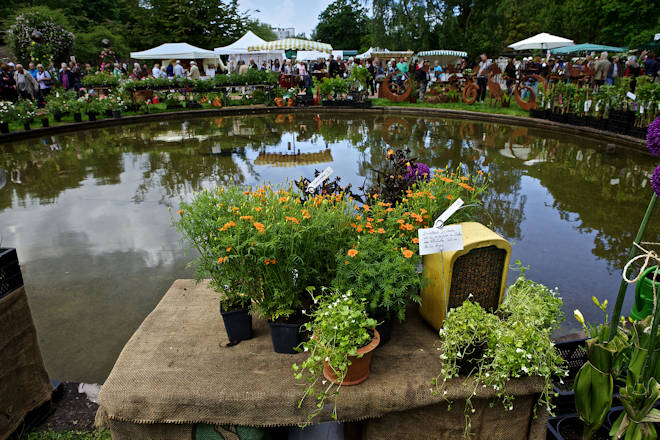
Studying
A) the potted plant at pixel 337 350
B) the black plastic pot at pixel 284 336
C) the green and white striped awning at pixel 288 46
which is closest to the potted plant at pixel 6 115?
the green and white striped awning at pixel 288 46

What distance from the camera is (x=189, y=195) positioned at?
665 cm

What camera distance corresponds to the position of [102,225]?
5586mm

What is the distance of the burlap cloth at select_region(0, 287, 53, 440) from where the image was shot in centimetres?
231

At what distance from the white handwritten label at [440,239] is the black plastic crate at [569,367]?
859 millimetres

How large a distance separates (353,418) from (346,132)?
10.3 metres

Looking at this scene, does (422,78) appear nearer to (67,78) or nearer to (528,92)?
(528,92)

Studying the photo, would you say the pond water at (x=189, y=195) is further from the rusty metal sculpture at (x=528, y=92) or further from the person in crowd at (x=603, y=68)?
the person in crowd at (x=603, y=68)

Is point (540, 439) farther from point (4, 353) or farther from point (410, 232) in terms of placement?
point (4, 353)

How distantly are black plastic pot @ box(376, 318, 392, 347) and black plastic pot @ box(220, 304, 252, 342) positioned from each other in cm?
73

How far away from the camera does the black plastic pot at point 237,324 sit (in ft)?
7.79

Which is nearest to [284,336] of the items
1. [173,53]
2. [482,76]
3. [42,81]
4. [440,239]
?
[440,239]

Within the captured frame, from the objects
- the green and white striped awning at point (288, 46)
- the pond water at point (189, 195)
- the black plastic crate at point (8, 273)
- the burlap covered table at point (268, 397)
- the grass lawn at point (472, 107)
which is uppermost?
the green and white striped awning at point (288, 46)

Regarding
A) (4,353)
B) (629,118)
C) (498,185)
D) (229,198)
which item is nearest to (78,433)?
(4,353)

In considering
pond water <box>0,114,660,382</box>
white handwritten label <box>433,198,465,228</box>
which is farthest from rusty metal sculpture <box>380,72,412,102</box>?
white handwritten label <box>433,198,465,228</box>
